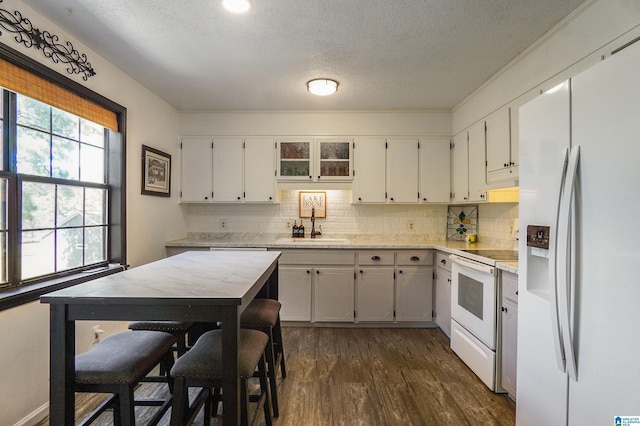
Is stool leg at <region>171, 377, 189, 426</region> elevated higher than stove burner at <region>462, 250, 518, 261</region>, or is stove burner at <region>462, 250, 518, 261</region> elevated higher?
stove burner at <region>462, 250, 518, 261</region>

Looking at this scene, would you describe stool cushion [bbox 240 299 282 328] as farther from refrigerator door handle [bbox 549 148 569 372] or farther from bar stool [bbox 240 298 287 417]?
refrigerator door handle [bbox 549 148 569 372]

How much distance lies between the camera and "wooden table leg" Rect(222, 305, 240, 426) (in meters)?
1.10

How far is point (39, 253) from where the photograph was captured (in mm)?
1861

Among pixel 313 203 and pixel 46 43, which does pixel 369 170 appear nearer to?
pixel 313 203

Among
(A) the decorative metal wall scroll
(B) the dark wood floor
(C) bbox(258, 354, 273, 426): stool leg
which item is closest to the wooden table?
(C) bbox(258, 354, 273, 426): stool leg

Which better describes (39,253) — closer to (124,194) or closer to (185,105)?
(124,194)

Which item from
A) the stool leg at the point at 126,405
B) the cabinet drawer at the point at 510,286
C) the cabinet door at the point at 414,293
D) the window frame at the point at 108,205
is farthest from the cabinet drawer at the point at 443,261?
the window frame at the point at 108,205

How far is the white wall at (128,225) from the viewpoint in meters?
1.60

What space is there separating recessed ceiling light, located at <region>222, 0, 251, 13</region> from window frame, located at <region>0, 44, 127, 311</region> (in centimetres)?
122

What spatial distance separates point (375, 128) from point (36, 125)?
3.02 m

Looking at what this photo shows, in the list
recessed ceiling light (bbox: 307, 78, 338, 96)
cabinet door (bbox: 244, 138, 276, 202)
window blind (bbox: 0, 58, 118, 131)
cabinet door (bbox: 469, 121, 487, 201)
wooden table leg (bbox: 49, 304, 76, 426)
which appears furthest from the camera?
cabinet door (bbox: 244, 138, 276, 202)

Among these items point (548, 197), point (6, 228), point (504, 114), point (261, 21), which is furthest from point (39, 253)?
point (504, 114)

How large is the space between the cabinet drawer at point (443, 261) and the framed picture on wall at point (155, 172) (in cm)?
307

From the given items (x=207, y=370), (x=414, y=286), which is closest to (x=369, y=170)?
(x=414, y=286)
